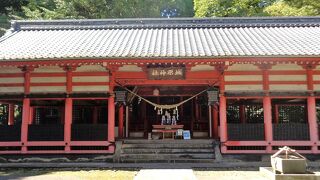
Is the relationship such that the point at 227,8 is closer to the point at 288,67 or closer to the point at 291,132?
the point at 288,67

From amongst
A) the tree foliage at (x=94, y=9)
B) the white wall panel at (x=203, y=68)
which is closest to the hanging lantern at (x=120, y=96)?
the white wall panel at (x=203, y=68)

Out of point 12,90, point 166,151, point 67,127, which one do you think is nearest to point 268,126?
point 166,151

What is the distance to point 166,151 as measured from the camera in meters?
13.3

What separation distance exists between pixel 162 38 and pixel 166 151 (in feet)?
18.4

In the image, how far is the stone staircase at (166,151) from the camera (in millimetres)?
12797

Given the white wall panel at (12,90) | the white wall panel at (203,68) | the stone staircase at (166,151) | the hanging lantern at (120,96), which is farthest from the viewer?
the white wall panel at (203,68)

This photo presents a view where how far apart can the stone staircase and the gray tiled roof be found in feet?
11.5

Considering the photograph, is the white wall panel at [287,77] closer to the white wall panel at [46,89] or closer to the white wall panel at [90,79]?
the white wall panel at [90,79]

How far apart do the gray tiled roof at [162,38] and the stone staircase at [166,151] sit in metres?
3.50

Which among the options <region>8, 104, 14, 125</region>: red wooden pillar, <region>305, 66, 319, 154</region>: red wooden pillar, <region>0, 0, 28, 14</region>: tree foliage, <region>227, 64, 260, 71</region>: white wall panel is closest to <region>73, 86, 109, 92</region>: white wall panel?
<region>8, 104, 14, 125</region>: red wooden pillar

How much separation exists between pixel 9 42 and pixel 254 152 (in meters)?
11.7

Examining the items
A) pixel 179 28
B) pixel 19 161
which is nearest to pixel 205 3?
pixel 179 28

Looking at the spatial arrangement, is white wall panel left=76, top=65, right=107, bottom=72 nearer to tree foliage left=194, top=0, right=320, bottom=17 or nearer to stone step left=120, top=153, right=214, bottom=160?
stone step left=120, top=153, right=214, bottom=160

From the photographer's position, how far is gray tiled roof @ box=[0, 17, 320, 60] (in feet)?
42.3
